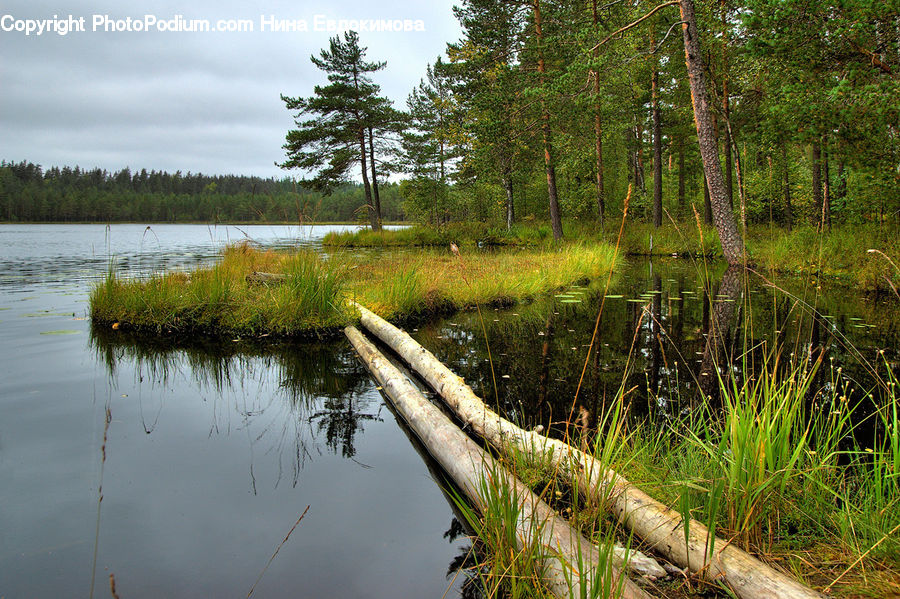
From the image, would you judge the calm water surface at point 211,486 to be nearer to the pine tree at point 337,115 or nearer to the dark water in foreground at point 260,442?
the dark water in foreground at point 260,442

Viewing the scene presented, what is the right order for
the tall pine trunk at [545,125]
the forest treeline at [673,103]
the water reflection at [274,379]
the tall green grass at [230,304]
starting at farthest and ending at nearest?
the tall pine trunk at [545,125]
the forest treeline at [673,103]
the tall green grass at [230,304]
the water reflection at [274,379]

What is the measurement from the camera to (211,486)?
279cm

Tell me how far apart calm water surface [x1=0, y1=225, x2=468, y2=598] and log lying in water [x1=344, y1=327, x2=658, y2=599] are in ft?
0.63

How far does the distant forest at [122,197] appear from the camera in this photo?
5800 cm

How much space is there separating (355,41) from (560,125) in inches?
561

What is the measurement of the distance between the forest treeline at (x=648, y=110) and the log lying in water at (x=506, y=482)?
1577 mm

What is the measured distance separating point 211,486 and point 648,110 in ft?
76.0

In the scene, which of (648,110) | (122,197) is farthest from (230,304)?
(122,197)

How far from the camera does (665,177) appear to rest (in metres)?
32.2

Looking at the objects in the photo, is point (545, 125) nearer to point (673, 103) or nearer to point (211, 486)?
point (673, 103)

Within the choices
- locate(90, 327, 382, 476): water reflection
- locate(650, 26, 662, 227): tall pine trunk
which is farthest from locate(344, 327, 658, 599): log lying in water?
locate(650, 26, 662, 227): tall pine trunk

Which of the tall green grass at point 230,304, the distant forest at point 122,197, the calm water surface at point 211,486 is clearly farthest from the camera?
the distant forest at point 122,197

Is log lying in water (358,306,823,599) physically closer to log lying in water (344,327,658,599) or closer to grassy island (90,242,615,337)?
log lying in water (344,327,658,599)

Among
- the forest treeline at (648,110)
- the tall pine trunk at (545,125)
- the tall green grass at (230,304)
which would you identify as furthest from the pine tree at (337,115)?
the tall green grass at (230,304)
